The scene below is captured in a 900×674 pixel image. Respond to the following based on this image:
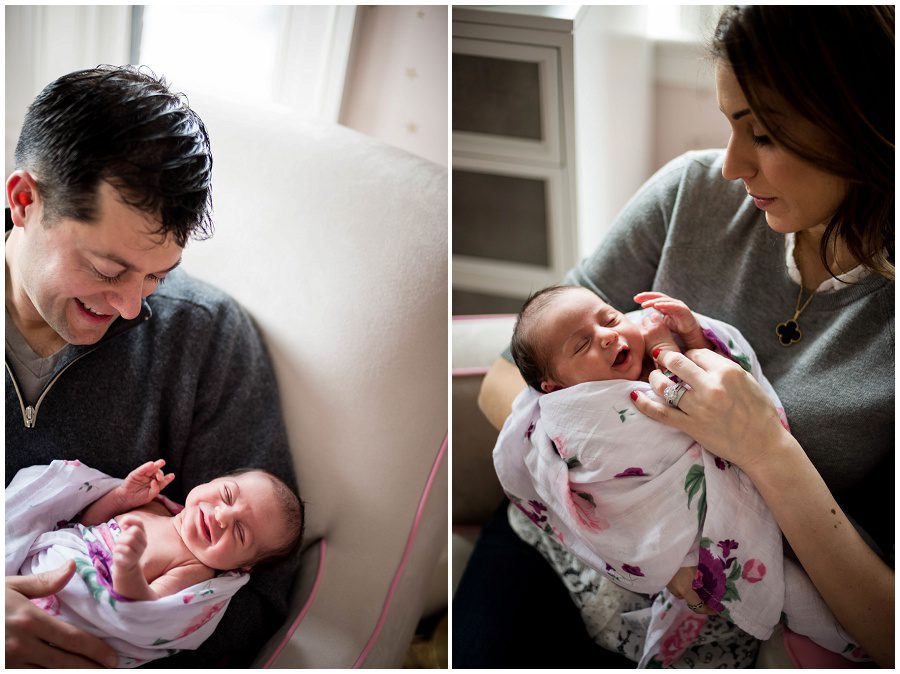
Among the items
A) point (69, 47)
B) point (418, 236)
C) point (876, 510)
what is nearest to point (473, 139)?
point (418, 236)

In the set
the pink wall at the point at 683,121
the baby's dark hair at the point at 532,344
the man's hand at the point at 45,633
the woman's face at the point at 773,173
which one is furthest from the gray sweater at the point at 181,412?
the pink wall at the point at 683,121

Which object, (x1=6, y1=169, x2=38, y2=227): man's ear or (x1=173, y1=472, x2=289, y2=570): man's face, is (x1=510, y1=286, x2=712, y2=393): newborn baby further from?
(x1=6, y1=169, x2=38, y2=227): man's ear

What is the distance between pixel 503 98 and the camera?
1.18m

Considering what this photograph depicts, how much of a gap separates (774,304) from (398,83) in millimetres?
832

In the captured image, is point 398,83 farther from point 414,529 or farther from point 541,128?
point 414,529

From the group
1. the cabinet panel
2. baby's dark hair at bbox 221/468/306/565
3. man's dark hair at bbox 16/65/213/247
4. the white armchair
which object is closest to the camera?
man's dark hair at bbox 16/65/213/247

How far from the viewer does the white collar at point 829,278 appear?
3.13 feet

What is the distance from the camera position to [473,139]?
128 cm

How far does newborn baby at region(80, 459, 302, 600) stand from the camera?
0.84 metres

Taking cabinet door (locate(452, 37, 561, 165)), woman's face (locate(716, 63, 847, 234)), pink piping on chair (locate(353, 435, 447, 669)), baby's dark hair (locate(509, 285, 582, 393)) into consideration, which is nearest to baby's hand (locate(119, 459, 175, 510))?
pink piping on chair (locate(353, 435, 447, 669))

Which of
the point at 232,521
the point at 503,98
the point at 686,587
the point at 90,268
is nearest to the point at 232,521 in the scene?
the point at 232,521

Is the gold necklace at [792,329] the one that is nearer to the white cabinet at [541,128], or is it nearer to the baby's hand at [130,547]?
the white cabinet at [541,128]

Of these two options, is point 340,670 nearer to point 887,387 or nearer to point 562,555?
point 562,555

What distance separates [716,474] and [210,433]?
0.67 m
